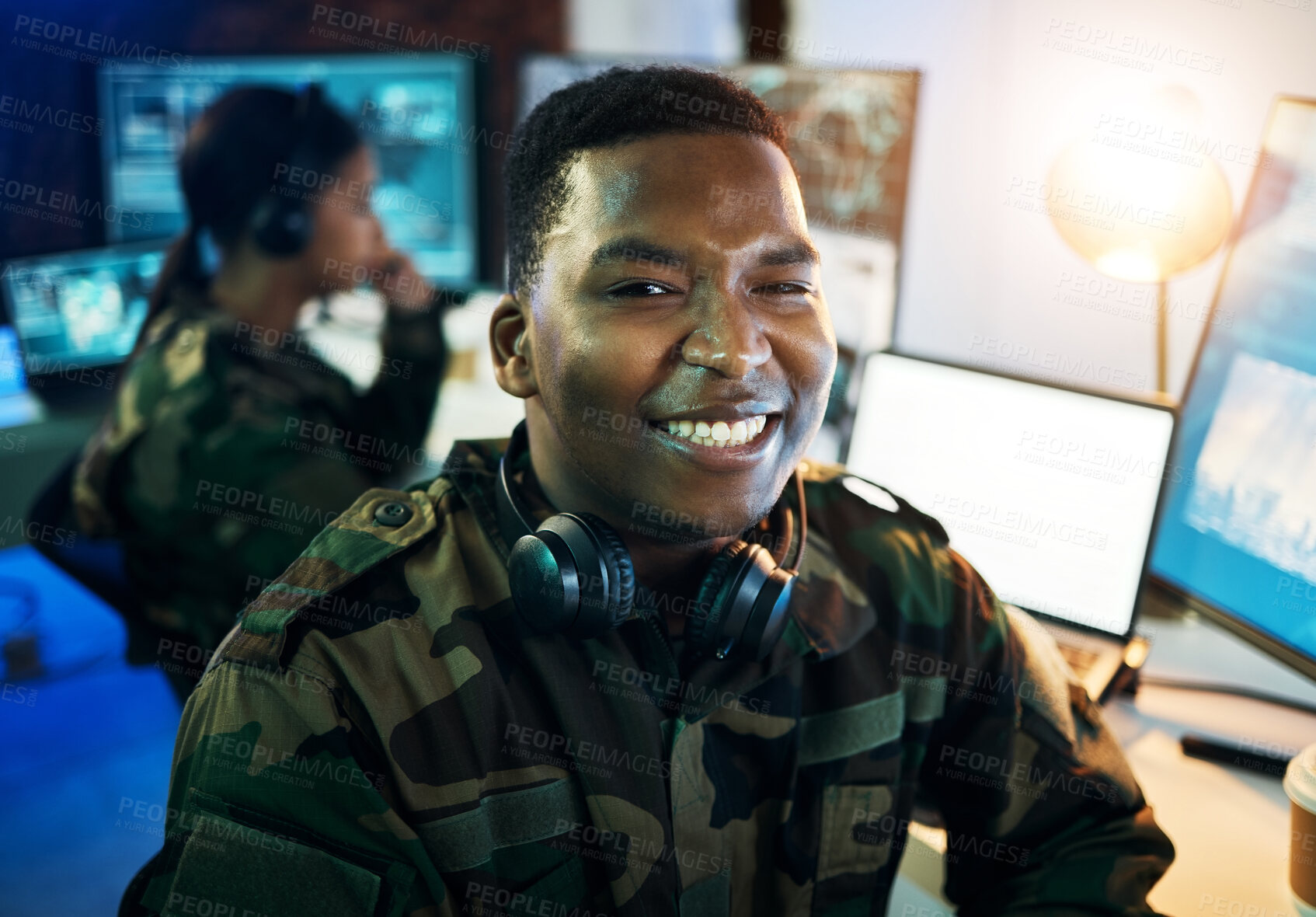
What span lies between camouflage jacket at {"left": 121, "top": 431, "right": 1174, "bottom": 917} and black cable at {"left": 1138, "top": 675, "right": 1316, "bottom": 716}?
0.33 meters

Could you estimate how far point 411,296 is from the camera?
2.06 meters

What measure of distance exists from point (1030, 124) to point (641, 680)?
1.26 m

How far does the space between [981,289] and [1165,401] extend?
0.62 m

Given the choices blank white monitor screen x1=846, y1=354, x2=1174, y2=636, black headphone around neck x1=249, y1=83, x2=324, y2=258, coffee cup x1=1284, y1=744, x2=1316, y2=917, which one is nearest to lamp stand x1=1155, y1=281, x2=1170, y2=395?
blank white monitor screen x1=846, y1=354, x2=1174, y2=636

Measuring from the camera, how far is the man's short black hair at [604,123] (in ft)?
2.83

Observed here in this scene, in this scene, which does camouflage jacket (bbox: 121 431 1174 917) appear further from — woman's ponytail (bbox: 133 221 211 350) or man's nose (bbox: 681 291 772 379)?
woman's ponytail (bbox: 133 221 211 350)

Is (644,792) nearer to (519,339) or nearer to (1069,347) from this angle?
(519,339)

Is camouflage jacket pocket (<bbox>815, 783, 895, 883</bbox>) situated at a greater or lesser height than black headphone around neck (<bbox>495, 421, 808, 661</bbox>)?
lesser

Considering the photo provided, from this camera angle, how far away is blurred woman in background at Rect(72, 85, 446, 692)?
1602 millimetres

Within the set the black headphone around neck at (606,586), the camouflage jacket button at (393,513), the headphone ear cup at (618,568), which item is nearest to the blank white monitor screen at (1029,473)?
the black headphone around neck at (606,586)

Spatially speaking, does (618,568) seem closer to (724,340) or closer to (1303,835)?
(724,340)

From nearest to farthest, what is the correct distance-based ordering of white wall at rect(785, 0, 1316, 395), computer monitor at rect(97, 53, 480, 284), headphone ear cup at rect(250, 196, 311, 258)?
white wall at rect(785, 0, 1316, 395)
headphone ear cup at rect(250, 196, 311, 258)
computer monitor at rect(97, 53, 480, 284)

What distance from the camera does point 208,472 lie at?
1.58 m

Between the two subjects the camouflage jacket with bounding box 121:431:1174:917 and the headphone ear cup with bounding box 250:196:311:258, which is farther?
the headphone ear cup with bounding box 250:196:311:258
